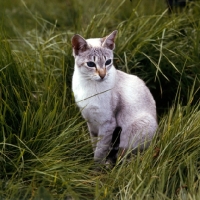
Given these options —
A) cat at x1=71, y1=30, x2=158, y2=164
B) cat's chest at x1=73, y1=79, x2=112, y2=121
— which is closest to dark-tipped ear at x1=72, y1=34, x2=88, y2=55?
cat at x1=71, y1=30, x2=158, y2=164

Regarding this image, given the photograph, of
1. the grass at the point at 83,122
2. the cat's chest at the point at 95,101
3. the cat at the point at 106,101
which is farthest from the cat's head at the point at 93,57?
the grass at the point at 83,122

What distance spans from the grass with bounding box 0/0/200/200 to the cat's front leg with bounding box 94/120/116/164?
72 mm

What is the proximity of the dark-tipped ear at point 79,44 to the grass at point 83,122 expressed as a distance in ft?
0.92

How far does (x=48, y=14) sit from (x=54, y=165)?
10.3 ft

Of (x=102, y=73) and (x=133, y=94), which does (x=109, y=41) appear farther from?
(x=133, y=94)

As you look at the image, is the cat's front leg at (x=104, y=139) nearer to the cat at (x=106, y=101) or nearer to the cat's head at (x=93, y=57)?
the cat at (x=106, y=101)

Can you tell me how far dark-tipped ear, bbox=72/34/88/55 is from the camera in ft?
13.0

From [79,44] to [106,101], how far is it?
0.47 meters

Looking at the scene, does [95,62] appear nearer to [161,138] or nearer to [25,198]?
[161,138]

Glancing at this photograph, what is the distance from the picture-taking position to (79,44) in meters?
4.00

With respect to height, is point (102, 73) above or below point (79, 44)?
below

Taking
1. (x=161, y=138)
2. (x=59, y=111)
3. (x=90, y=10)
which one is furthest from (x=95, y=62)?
(x=90, y=10)

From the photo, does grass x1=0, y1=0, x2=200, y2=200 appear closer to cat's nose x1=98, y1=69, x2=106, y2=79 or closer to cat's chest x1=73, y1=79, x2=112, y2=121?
cat's chest x1=73, y1=79, x2=112, y2=121

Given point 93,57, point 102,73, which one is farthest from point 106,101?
point 93,57
